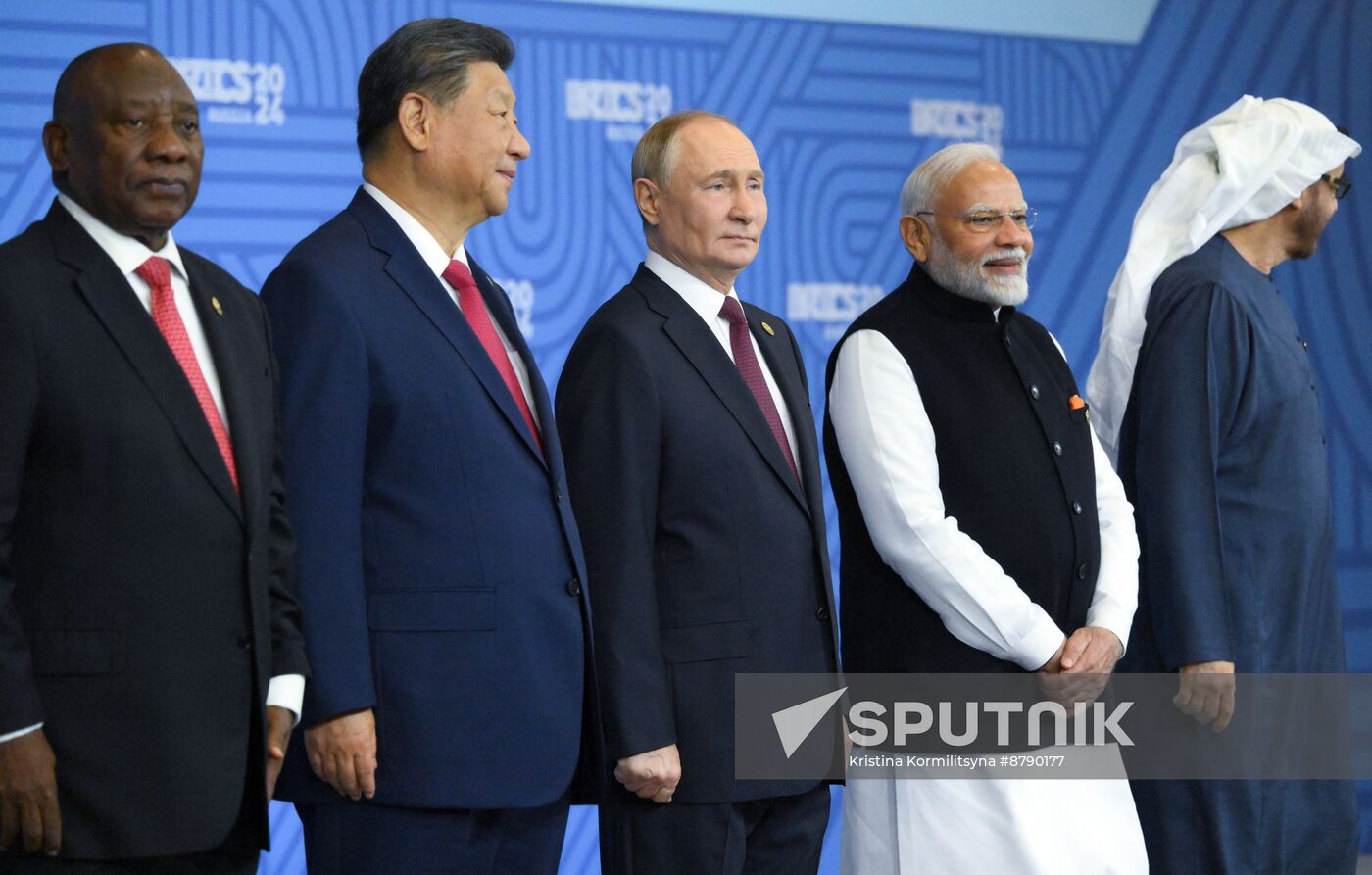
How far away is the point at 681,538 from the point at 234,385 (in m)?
0.85

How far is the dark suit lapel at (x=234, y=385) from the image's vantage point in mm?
2090

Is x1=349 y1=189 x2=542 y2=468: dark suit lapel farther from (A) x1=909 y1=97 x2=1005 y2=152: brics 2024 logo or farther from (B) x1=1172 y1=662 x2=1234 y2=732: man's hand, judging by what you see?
(A) x1=909 y1=97 x2=1005 y2=152: brics 2024 logo

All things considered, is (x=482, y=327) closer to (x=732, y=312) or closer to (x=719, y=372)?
(x=719, y=372)

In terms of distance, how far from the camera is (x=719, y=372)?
2.80 meters

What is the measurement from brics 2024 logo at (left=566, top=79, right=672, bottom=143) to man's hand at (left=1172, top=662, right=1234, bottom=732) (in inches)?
80.6

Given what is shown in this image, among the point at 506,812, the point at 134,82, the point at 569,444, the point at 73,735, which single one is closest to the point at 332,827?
the point at 506,812

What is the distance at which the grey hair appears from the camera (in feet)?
10.5

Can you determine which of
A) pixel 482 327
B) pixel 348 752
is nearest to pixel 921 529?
pixel 482 327

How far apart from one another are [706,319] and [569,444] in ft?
1.18

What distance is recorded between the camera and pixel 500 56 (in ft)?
8.66

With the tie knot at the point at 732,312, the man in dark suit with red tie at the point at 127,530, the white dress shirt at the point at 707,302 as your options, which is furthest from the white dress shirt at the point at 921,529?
the man in dark suit with red tie at the point at 127,530

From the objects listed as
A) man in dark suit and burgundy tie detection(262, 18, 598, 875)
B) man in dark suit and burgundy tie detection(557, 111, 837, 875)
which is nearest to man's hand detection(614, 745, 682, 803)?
man in dark suit and burgundy tie detection(557, 111, 837, 875)

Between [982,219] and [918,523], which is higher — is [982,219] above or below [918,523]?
above

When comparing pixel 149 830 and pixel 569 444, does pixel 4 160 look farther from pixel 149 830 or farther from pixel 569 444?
pixel 149 830
